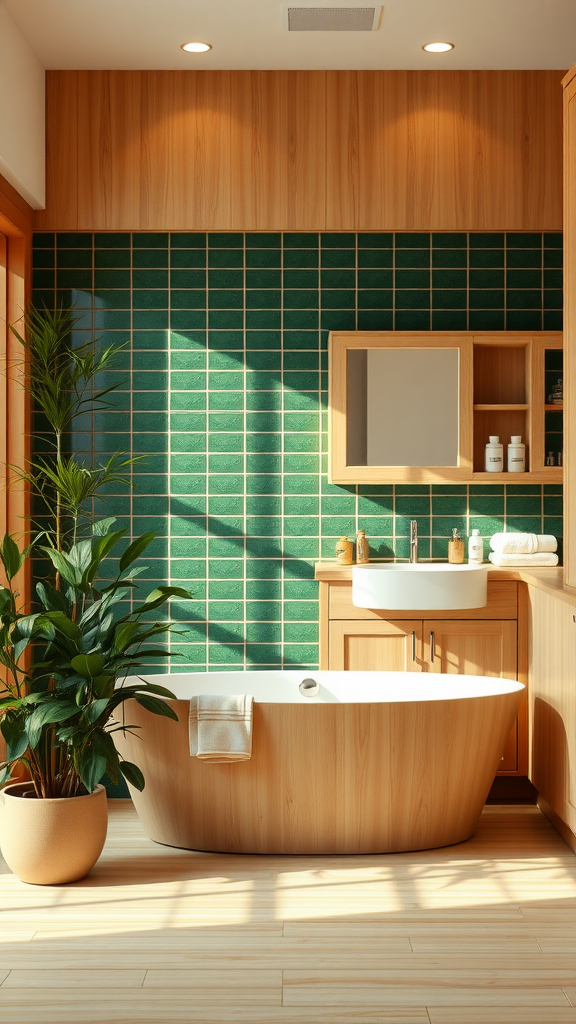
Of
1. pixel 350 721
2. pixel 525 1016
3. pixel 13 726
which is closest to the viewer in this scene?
pixel 525 1016

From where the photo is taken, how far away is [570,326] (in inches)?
141

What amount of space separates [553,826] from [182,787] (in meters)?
1.52

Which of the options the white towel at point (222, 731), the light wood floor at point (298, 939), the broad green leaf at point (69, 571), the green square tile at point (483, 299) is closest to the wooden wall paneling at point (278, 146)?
the green square tile at point (483, 299)

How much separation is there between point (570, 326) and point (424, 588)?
1.19 m

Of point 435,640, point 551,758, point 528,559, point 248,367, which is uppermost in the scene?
point 248,367

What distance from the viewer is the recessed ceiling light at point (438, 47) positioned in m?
4.17

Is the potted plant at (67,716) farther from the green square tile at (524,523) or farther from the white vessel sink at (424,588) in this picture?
the green square tile at (524,523)

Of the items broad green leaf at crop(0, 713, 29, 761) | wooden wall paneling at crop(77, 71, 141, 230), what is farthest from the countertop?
wooden wall paneling at crop(77, 71, 141, 230)

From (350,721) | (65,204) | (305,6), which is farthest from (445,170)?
(350,721)

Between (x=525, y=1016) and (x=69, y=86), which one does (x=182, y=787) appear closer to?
(x=525, y=1016)

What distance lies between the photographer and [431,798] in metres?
3.54

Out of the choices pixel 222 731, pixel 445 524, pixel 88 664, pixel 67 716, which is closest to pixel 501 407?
pixel 445 524

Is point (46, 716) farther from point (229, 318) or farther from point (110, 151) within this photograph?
point (110, 151)

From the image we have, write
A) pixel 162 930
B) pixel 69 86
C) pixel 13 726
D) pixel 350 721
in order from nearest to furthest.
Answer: pixel 162 930 < pixel 13 726 < pixel 350 721 < pixel 69 86
